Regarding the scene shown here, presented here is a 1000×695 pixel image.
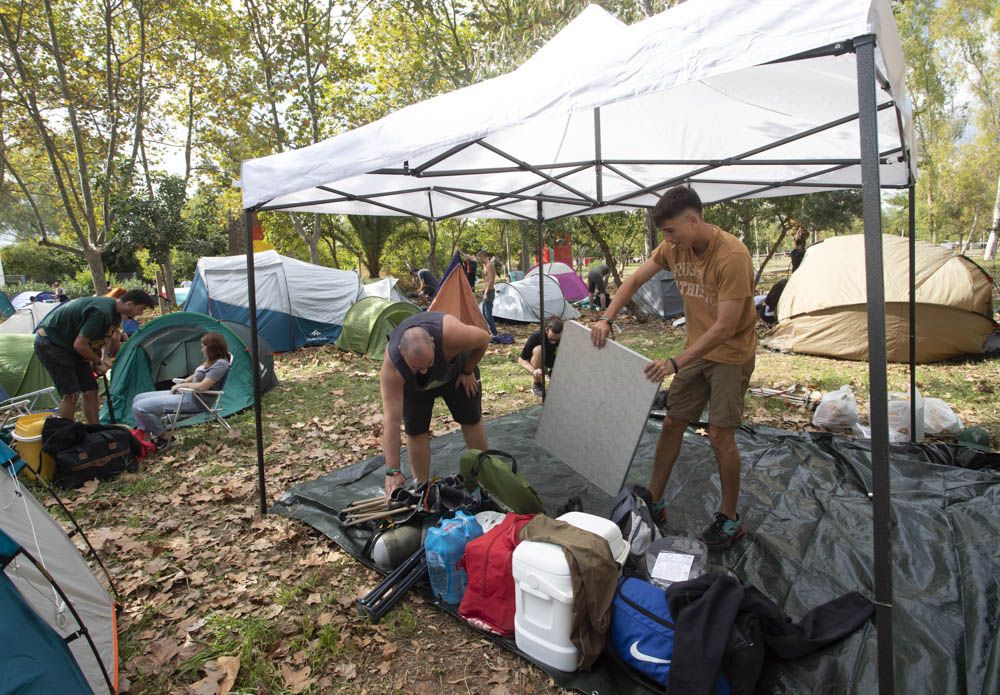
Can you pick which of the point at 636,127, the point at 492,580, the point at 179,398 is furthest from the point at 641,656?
the point at 179,398

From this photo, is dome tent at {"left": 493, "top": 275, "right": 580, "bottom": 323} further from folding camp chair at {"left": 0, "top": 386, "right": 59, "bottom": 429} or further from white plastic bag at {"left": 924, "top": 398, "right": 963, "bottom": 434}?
folding camp chair at {"left": 0, "top": 386, "right": 59, "bottom": 429}

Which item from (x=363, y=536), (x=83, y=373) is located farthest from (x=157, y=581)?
(x=83, y=373)

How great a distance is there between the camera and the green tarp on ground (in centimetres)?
658

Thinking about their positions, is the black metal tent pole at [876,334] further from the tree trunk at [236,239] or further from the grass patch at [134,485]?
the tree trunk at [236,239]

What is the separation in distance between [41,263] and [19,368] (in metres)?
35.4

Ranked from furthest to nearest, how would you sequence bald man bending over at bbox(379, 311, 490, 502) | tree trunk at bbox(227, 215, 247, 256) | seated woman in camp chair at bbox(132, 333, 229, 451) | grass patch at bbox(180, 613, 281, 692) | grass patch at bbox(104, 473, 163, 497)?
tree trunk at bbox(227, 215, 247, 256) → seated woman in camp chair at bbox(132, 333, 229, 451) → grass patch at bbox(104, 473, 163, 497) → bald man bending over at bbox(379, 311, 490, 502) → grass patch at bbox(180, 613, 281, 692)

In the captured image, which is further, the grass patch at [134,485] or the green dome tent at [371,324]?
the green dome tent at [371,324]

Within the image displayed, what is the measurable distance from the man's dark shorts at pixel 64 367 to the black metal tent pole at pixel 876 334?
648 centimetres

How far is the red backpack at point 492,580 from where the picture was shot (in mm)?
2477

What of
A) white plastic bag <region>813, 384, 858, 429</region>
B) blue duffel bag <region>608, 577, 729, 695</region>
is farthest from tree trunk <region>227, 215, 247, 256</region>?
blue duffel bag <region>608, 577, 729, 695</region>

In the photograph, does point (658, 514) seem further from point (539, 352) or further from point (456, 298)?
point (456, 298)

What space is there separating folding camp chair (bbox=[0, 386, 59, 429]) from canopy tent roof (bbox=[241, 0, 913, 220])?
12.6 ft

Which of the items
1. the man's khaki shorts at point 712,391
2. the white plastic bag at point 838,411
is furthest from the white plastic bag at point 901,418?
the man's khaki shorts at point 712,391

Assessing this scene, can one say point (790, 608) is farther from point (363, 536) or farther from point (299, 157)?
point (299, 157)
